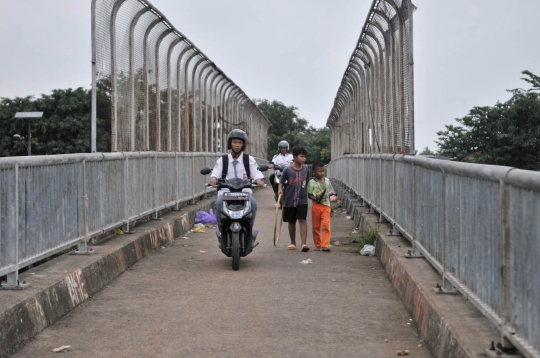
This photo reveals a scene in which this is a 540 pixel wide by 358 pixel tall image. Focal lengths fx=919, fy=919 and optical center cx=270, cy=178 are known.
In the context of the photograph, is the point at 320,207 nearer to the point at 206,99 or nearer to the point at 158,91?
the point at 158,91

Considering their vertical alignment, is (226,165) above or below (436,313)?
above

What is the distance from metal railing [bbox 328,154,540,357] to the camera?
4156mm

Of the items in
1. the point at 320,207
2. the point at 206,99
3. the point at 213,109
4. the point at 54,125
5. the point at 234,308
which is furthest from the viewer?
the point at 54,125

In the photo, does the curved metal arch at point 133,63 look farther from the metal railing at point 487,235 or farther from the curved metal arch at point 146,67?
the metal railing at point 487,235

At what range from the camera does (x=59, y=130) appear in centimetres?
6431

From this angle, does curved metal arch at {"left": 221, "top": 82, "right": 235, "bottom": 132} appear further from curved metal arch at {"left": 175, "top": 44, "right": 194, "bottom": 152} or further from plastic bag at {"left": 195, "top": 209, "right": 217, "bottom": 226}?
plastic bag at {"left": 195, "top": 209, "right": 217, "bottom": 226}

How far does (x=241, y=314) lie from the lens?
7211mm

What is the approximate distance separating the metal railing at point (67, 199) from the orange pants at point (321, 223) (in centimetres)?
230

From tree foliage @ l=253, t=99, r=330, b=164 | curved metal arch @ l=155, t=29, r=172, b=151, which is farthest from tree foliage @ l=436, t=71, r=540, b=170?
tree foliage @ l=253, t=99, r=330, b=164

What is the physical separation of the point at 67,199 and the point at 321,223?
444 centimetres

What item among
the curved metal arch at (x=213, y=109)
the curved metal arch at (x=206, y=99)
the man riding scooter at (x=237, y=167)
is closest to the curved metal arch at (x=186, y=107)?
the curved metal arch at (x=206, y=99)

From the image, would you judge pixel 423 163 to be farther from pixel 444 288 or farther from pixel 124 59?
pixel 124 59

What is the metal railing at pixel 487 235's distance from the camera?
416 cm

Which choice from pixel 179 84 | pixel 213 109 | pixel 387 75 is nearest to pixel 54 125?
pixel 213 109
